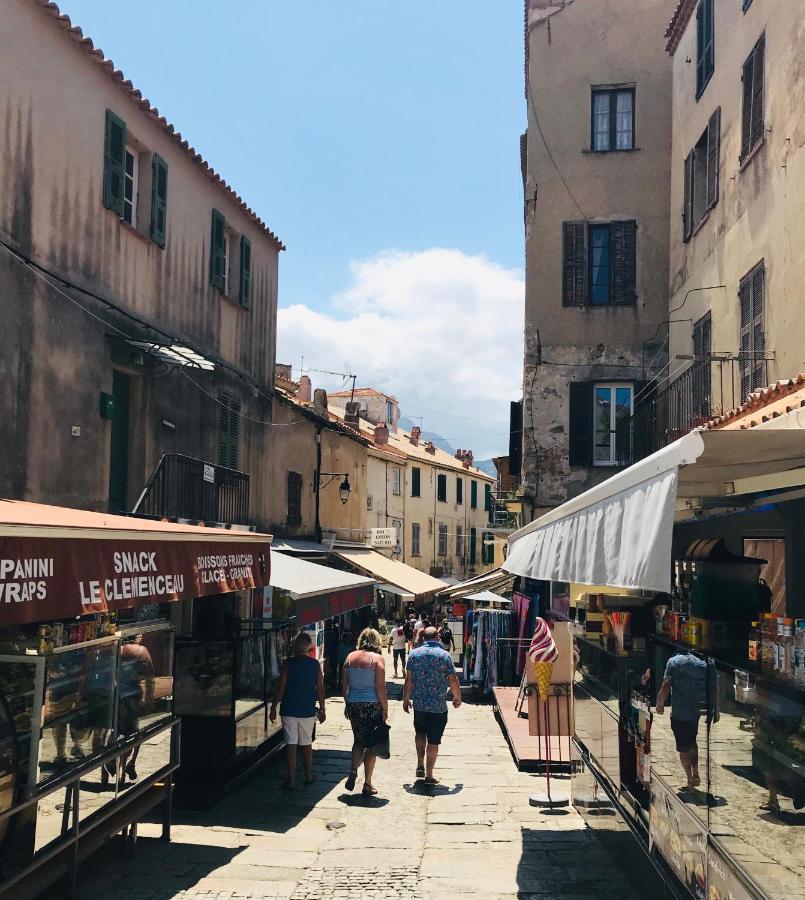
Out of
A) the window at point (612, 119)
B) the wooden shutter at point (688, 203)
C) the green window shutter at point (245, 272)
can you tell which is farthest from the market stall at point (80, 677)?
the window at point (612, 119)

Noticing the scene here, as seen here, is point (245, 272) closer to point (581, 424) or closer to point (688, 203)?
point (581, 424)

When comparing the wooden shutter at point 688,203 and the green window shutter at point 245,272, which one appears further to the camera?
the green window shutter at point 245,272

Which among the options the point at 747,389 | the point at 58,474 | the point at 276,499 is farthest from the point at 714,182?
the point at 276,499

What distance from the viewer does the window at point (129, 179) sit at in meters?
13.1

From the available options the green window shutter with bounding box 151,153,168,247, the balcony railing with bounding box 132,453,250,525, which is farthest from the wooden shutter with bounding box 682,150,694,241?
the balcony railing with bounding box 132,453,250,525

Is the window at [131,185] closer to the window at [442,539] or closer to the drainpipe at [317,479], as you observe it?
the drainpipe at [317,479]

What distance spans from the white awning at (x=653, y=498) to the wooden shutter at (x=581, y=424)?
12.7 metres

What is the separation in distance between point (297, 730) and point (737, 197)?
909 centimetres

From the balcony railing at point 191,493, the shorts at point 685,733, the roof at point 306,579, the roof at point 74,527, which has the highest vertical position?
the balcony railing at point 191,493

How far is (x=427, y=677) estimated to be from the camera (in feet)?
32.7

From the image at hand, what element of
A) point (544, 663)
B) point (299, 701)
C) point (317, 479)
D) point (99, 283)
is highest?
point (99, 283)

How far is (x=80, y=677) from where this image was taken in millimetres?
6324

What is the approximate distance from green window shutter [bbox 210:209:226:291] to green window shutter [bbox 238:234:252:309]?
1048 mm

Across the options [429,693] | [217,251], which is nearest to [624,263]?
[217,251]
